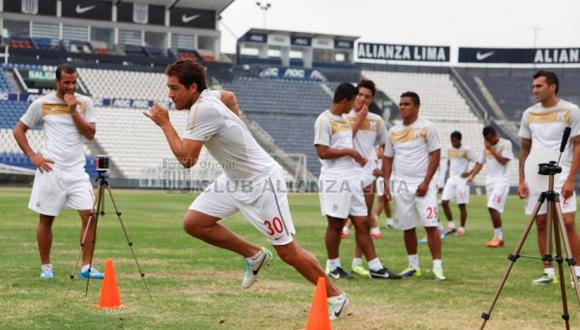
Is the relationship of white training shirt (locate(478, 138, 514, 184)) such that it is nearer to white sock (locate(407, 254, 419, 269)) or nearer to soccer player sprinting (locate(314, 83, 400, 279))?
white sock (locate(407, 254, 419, 269))

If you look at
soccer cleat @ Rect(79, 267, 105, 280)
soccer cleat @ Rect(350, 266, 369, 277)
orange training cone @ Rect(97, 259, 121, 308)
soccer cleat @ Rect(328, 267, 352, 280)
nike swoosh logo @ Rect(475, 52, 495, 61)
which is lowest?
soccer cleat @ Rect(350, 266, 369, 277)

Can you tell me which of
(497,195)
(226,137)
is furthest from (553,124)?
(497,195)

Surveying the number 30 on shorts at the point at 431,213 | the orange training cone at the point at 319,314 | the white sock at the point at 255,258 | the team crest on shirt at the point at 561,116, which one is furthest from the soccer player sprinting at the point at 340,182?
the orange training cone at the point at 319,314

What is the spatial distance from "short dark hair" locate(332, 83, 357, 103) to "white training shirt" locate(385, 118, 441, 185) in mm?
890

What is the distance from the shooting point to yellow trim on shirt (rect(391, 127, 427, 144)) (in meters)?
10.5

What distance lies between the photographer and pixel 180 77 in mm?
6656

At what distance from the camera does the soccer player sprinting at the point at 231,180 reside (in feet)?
21.7

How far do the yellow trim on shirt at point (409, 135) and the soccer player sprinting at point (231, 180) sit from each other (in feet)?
11.7

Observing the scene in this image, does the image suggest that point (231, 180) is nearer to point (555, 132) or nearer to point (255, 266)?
point (255, 266)

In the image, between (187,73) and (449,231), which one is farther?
(449,231)

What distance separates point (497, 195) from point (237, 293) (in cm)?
900

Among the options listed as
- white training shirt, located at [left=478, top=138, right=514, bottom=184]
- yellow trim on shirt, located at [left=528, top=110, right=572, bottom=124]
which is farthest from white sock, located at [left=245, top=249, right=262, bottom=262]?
white training shirt, located at [left=478, top=138, right=514, bottom=184]

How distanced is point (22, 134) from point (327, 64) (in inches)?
2199

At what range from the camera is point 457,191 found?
19.0 m
